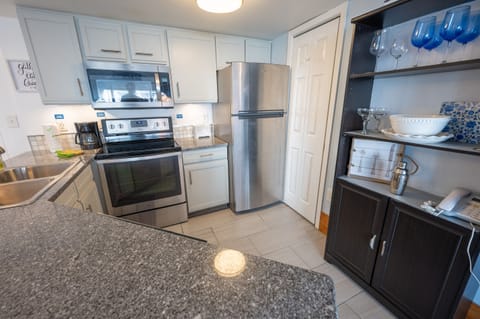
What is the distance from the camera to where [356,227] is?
1481mm

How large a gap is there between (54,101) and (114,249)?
205 centimetres

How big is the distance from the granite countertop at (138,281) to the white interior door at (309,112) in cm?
177

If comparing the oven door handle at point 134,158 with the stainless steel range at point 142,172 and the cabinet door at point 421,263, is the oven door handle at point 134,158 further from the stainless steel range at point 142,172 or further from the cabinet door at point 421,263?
the cabinet door at point 421,263

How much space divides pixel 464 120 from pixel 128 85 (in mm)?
2641

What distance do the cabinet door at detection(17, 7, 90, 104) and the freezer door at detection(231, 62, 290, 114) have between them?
1.50m

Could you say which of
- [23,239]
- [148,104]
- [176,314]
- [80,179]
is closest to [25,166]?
[80,179]

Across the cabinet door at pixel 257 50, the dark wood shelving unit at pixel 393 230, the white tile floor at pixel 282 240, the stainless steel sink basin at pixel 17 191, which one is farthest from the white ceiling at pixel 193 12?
the white tile floor at pixel 282 240

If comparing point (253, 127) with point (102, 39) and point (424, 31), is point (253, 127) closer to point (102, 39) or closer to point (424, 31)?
point (424, 31)

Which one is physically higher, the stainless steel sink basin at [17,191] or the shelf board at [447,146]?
the shelf board at [447,146]

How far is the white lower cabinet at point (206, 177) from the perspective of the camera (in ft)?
7.41

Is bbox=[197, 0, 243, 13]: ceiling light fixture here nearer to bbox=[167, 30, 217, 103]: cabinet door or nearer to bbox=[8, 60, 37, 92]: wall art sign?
bbox=[167, 30, 217, 103]: cabinet door

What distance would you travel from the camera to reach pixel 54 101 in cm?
187

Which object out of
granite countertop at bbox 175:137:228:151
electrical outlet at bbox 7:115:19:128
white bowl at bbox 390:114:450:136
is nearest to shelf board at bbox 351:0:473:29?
white bowl at bbox 390:114:450:136

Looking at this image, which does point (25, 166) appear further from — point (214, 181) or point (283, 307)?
point (283, 307)
